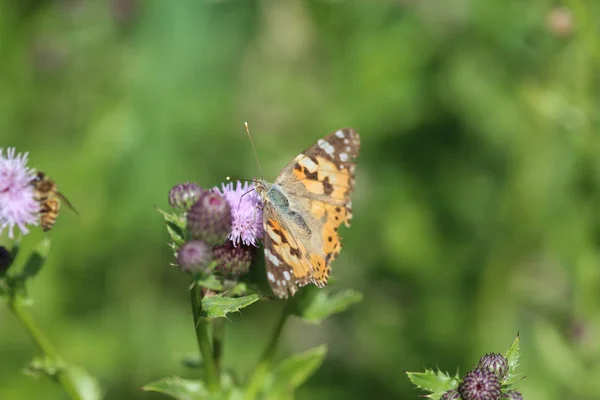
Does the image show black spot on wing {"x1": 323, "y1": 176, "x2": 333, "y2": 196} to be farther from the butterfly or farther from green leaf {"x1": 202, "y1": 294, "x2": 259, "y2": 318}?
green leaf {"x1": 202, "y1": 294, "x2": 259, "y2": 318}

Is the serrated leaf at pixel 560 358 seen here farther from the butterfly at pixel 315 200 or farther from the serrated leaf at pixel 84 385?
the serrated leaf at pixel 84 385

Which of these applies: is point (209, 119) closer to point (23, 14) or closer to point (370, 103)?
point (370, 103)

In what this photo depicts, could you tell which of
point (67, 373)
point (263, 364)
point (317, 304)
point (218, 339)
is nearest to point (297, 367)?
point (263, 364)

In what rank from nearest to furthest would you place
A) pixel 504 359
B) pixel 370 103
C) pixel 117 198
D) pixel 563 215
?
pixel 504 359 < pixel 563 215 < pixel 117 198 < pixel 370 103

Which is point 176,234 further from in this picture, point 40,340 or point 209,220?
point 40,340

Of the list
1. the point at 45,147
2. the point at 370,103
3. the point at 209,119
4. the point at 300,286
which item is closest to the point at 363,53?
the point at 370,103

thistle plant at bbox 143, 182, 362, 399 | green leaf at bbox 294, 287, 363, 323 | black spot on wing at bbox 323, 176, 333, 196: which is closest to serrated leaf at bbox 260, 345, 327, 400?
thistle plant at bbox 143, 182, 362, 399

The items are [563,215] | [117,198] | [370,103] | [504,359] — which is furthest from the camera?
[370,103]

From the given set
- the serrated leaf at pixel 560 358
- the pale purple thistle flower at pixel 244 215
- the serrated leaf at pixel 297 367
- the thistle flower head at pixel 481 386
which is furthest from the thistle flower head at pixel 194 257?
the serrated leaf at pixel 560 358
